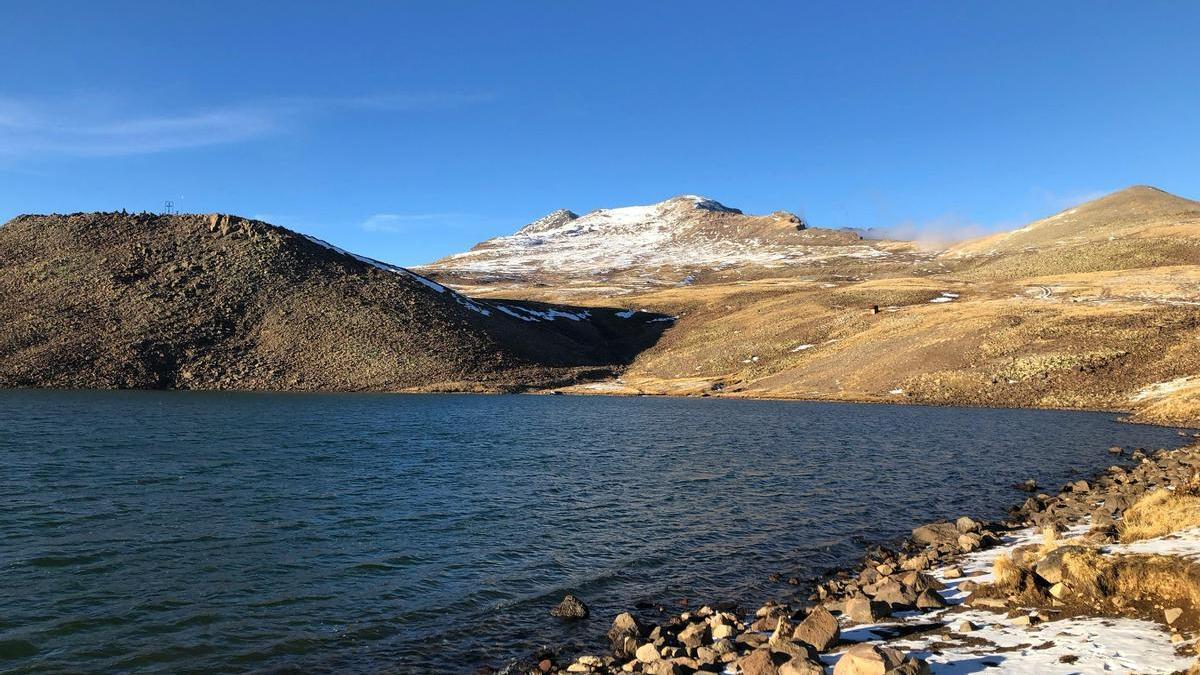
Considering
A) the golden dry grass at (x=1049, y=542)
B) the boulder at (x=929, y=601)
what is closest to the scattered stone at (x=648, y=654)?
the boulder at (x=929, y=601)

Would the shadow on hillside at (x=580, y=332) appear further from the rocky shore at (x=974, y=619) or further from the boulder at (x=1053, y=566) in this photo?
the boulder at (x=1053, y=566)

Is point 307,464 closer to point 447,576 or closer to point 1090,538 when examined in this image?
point 447,576

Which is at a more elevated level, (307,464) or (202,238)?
(202,238)

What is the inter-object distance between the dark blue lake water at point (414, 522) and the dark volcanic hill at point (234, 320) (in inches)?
1654

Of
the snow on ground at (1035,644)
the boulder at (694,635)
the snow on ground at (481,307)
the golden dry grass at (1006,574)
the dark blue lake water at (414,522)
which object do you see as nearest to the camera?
the snow on ground at (1035,644)

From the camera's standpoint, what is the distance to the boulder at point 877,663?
10.7m

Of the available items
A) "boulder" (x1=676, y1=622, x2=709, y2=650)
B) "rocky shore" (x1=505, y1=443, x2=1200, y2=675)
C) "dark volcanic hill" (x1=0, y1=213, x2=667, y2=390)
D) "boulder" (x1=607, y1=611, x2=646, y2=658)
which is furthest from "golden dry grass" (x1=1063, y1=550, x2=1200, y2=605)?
"dark volcanic hill" (x1=0, y1=213, x2=667, y2=390)

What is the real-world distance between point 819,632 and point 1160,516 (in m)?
13.3

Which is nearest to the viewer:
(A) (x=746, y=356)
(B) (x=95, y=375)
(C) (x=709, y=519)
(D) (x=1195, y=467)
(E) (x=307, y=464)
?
(C) (x=709, y=519)

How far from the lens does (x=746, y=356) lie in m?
109

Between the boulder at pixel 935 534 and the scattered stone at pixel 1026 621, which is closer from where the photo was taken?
the scattered stone at pixel 1026 621

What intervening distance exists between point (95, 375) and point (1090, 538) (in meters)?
110

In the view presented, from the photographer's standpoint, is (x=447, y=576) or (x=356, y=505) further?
(x=356, y=505)

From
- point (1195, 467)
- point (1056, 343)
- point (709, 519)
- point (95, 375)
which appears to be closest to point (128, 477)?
point (709, 519)
